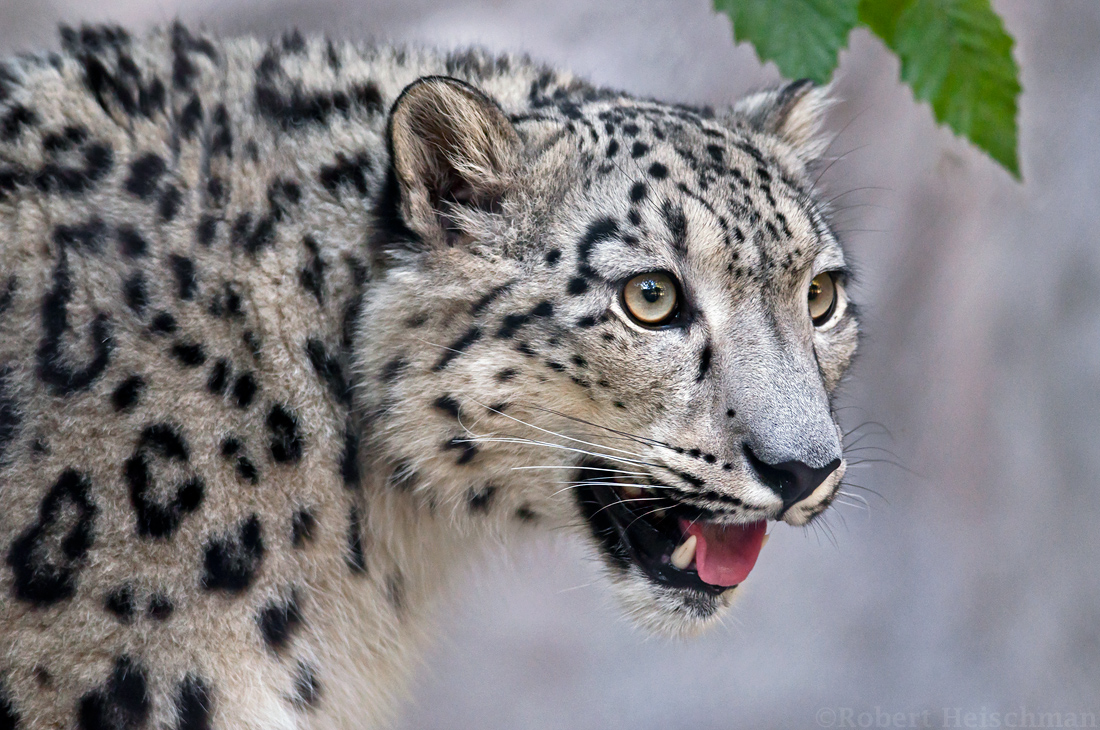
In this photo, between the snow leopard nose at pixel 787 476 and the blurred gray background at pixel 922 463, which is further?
the blurred gray background at pixel 922 463

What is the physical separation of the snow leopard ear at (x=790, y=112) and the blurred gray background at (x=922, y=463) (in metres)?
2.44

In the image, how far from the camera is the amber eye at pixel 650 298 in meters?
2.50

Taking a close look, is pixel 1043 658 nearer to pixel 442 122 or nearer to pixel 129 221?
pixel 442 122

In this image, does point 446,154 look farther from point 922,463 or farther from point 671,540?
point 922,463

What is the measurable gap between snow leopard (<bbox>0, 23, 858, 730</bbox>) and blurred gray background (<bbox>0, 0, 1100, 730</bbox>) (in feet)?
10.5

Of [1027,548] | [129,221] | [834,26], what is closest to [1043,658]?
[1027,548]

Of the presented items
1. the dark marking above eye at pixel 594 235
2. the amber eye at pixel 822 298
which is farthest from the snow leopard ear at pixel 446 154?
the amber eye at pixel 822 298

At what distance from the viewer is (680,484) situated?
2.44 meters

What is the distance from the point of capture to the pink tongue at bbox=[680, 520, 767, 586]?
2.66m

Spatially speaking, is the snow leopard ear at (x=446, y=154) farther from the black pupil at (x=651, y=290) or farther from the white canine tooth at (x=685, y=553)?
the white canine tooth at (x=685, y=553)

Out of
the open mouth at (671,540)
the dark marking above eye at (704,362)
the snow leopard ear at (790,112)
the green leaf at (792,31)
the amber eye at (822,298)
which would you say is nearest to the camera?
the green leaf at (792,31)

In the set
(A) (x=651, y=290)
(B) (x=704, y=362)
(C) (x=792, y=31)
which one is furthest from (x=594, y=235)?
(C) (x=792, y=31)

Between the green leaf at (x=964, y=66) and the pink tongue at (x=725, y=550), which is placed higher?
the green leaf at (x=964, y=66)

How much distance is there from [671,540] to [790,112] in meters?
1.55
